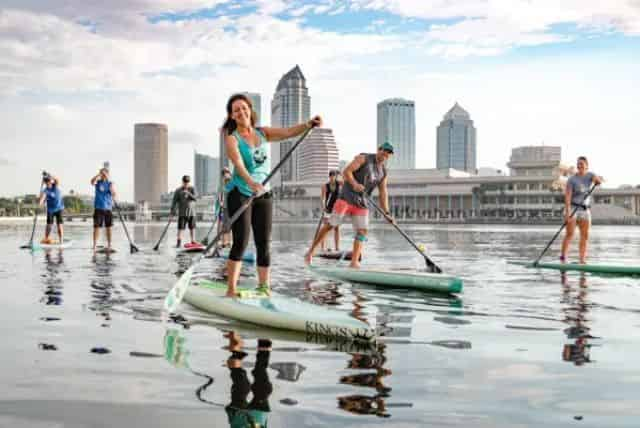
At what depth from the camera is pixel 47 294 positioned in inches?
358

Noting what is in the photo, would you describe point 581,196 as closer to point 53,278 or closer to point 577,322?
point 577,322

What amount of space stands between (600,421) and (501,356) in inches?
65.1

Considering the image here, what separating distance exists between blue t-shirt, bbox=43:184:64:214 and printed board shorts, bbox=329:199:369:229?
9.53 m

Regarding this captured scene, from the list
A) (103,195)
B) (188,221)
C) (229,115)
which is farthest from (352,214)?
(188,221)

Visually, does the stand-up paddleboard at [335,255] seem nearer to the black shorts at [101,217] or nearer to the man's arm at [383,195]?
the man's arm at [383,195]

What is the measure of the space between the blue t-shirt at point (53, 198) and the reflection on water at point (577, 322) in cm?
1377

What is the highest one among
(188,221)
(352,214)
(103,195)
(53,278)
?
(103,195)

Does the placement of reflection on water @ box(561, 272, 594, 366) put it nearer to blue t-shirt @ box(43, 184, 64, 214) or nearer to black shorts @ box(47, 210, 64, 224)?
blue t-shirt @ box(43, 184, 64, 214)

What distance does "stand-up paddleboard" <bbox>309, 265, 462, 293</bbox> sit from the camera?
930cm

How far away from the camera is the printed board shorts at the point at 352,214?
11.8m

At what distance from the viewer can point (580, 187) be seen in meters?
13.7

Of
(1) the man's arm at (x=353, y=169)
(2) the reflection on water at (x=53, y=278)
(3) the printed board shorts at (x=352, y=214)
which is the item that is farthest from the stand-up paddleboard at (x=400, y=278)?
(2) the reflection on water at (x=53, y=278)

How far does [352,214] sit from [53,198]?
10553 mm

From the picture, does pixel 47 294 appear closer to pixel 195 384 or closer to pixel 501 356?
pixel 195 384
